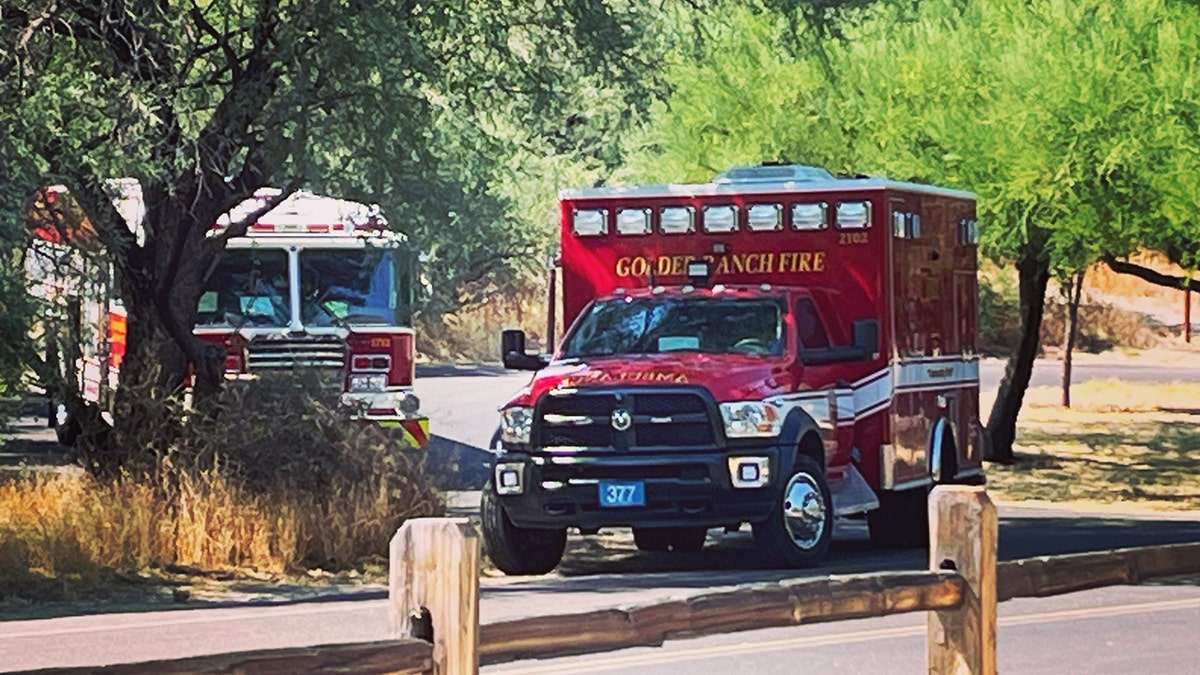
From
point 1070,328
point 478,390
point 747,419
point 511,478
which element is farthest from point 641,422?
point 478,390

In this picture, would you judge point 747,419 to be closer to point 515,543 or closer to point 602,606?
point 515,543

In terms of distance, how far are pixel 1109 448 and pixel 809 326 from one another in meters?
18.1

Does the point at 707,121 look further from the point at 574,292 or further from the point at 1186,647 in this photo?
the point at 1186,647

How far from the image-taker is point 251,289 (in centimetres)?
2355

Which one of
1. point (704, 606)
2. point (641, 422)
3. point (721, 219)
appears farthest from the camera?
point (721, 219)

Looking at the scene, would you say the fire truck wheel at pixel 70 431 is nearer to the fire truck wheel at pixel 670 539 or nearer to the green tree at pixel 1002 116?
the fire truck wheel at pixel 670 539

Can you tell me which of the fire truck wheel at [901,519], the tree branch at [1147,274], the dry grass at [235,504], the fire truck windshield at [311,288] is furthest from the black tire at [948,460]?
the tree branch at [1147,274]

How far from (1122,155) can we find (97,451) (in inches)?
452

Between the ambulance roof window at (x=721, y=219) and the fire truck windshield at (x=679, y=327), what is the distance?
1057 mm

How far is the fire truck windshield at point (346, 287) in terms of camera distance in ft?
77.0

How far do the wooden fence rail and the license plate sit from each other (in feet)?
28.6

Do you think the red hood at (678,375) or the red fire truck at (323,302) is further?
the red fire truck at (323,302)

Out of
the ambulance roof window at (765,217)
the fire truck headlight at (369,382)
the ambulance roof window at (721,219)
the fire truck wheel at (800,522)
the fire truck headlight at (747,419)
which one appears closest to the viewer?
the fire truck headlight at (747,419)

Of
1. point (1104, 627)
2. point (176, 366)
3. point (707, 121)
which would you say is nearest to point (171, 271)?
point (176, 366)
